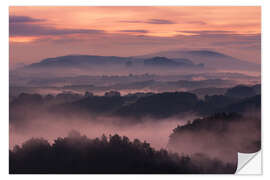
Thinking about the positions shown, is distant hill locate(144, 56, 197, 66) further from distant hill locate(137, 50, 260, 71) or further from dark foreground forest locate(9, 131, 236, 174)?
dark foreground forest locate(9, 131, 236, 174)

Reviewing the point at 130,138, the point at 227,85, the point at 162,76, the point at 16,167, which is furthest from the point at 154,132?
the point at 16,167

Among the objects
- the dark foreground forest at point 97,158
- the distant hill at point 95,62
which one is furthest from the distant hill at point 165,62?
the dark foreground forest at point 97,158

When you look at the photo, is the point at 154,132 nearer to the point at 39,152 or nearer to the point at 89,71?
the point at 89,71

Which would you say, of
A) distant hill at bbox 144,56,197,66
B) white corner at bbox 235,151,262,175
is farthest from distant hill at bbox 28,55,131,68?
white corner at bbox 235,151,262,175

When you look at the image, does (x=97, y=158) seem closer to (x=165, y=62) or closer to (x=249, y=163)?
(x=165, y=62)

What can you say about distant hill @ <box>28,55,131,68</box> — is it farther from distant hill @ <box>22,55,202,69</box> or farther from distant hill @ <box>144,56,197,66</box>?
distant hill @ <box>144,56,197,66</box>

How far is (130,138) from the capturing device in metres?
5.21

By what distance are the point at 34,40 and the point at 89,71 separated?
844 mm

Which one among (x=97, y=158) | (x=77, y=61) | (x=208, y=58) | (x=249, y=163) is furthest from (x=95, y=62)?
(x=249, y=163)

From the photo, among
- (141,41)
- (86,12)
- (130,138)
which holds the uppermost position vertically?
(86,12)

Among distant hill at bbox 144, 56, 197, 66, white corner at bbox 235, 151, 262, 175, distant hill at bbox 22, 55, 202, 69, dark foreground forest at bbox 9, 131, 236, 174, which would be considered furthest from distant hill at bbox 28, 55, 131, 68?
white corner at bbox 235, 151, 262, 175

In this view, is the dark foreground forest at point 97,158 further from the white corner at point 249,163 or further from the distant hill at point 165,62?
the distant hill at point 165,62

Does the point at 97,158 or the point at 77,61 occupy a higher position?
the point at 77,61

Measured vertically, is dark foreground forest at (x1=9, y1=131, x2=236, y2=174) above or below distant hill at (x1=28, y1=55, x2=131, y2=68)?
below
